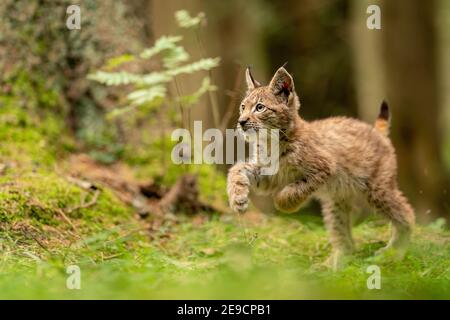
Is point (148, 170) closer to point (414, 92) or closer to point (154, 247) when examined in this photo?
point (154, 247)

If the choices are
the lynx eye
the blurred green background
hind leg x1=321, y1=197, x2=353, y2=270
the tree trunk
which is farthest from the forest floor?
the tree trunk

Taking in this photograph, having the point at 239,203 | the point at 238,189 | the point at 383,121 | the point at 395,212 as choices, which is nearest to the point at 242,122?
the point at 238,189

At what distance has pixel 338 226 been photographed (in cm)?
721

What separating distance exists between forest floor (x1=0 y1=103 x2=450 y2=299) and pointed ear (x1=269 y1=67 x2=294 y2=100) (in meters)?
1.55

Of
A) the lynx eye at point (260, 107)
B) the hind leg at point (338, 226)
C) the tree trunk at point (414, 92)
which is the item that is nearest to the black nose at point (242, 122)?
the lynx eye at point (260, 107)

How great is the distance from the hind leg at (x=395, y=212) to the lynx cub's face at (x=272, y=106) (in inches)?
51.7

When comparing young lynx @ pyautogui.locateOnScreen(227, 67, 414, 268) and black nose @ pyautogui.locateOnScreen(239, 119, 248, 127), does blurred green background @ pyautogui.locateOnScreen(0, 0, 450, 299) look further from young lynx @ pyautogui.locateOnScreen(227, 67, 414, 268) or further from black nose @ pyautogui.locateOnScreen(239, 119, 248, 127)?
black nose @ pyautogui.locateOnScreen(239, 119, 248, 127)

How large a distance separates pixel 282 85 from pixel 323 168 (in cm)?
97

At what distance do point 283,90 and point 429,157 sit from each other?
620 centimetres

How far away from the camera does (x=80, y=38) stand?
8.91 metres

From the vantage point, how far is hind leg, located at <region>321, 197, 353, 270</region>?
22.7ft
